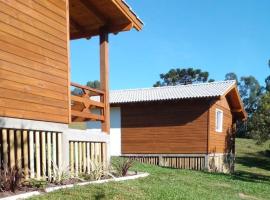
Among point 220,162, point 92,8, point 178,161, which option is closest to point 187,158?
point 178,161

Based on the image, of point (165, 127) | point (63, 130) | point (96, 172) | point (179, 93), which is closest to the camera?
point (63, 130)

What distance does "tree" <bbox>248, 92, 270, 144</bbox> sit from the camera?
2778 centimetres

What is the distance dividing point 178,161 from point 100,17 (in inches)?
463

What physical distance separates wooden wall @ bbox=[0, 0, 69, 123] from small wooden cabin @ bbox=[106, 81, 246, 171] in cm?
1219

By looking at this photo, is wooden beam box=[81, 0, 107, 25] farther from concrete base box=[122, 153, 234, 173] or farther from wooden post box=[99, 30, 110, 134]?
concrete base box=[122, 153, 234, 173]

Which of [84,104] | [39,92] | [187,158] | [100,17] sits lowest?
[187,158]

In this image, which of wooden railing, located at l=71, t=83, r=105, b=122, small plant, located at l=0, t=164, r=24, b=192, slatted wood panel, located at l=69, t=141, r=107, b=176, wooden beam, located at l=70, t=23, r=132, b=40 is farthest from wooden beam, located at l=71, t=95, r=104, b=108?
small plant, located at l=0, t=164, r=24, b=192

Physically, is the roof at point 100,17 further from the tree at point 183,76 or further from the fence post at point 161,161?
the tree at point 183,76

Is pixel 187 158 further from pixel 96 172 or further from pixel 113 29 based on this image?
pixel 96 172

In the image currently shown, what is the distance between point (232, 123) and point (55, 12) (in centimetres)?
2065

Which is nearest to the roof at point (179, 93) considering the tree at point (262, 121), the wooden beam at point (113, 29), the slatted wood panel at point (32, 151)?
the tree at point (262, 121)

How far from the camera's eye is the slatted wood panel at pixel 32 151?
8.08 meters

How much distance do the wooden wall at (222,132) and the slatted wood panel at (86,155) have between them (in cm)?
1085

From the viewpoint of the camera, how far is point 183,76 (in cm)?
8156
